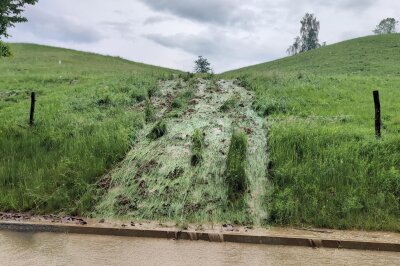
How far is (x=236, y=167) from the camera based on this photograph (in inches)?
410

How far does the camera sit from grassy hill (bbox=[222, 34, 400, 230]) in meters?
9.02

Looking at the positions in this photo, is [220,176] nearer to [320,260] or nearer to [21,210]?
[320,260]

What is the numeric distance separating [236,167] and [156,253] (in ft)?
12.1

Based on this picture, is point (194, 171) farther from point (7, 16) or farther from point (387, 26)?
point (387, 26)

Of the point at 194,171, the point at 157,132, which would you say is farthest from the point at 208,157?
the point at 157,132

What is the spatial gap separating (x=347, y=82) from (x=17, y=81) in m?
17.8

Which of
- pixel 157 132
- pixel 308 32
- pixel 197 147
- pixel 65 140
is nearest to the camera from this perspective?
pixel 197 147

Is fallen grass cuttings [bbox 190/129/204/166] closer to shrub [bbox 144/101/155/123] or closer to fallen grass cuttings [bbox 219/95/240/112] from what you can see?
shrub [bbox 144/101/155/123]

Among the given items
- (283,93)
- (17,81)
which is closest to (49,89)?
(17,81)

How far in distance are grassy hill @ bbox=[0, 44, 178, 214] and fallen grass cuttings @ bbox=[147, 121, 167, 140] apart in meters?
Result: 0.58

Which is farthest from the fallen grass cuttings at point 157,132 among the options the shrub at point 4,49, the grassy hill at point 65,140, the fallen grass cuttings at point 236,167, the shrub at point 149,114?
the shrub at point 4,49

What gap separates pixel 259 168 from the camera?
10680 mm

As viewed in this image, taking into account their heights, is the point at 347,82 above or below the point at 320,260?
above

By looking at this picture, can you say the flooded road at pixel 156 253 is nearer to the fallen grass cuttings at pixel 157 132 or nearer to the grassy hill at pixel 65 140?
the grassy hill at pixel 65 140
